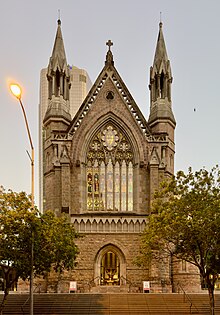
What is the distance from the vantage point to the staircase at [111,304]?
123 feet

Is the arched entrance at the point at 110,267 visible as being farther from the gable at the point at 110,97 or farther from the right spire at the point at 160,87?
the right spire at the point at 160,87

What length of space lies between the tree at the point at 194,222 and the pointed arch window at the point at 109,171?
17473mm

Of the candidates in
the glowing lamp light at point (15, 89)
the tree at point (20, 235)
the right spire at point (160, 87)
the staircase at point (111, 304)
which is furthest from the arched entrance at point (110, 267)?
the glowing lamp light at point (15, 89)

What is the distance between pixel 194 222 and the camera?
30234 mm

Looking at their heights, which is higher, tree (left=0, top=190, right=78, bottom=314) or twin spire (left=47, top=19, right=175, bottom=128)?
twin spire (left=47, top=19, right=175, bottom=128)

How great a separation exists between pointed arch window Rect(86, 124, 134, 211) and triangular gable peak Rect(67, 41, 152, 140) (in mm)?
2089

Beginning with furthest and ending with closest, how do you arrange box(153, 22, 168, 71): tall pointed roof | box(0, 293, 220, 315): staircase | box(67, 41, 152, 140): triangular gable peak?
box(153, 22, 168, 71): tall pointed roof → box(67, 41, 152, 140): triangular gable peak → box(0, 293, 220, 315): staircase

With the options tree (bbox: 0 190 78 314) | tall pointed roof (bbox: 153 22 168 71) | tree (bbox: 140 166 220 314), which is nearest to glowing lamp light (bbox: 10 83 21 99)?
tree (bbox: 0 190 78 314)

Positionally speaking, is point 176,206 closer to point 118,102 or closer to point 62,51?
point 118,102

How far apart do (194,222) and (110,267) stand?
66.6ft

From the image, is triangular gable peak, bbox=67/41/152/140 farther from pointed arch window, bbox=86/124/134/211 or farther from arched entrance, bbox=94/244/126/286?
arched entrance, bbox=94/244/126/286

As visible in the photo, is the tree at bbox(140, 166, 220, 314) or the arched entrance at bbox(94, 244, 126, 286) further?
the arched entrance at bbox(94, 244, 126, 286)

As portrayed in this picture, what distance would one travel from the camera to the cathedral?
156 feet

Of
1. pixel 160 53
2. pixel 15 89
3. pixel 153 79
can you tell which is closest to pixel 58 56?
pixel 153 79
